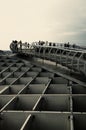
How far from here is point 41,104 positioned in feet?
79.0

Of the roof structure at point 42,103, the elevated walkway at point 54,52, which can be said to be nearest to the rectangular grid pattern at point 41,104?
the roof structure at point 42,103

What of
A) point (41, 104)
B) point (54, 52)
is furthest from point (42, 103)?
point (54, 52)

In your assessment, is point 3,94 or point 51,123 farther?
point 3,94

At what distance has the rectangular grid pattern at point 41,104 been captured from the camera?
1942 centimetres

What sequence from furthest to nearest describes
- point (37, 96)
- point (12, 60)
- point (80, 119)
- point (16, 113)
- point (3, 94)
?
point (12, 60) → point (3, 94) → point (37, 96) → point (16, 113) → point (80, 119)

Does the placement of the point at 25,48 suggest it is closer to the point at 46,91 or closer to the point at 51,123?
the point at 46,91

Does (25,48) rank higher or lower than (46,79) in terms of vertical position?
higher

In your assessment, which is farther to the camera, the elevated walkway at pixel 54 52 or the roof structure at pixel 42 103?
the elevated walkway at pixel 54 52

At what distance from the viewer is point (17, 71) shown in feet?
130

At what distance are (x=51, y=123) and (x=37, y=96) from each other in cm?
558

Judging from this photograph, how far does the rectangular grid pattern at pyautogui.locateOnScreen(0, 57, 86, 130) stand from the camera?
63.7 feet

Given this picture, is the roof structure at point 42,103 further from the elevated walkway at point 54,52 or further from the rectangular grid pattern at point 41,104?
the elevated walkway at point 54,52

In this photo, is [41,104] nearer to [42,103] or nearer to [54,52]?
[42,103]

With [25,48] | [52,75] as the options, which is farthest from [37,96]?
[25,48]
